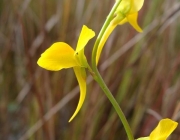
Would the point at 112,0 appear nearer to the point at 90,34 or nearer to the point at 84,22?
the point at 84,22

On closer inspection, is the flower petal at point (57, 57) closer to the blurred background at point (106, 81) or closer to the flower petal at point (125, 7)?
the flower petal at point (125, 7)

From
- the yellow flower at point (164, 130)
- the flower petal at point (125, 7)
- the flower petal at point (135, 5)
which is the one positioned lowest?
the yellow flower at point (164, 130)

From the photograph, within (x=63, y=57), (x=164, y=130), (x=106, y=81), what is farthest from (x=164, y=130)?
(x=106, y=81)

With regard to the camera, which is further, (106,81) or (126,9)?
(106,81)

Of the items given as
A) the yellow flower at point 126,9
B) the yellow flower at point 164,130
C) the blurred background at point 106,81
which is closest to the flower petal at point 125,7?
the yellow flower at point 126,9

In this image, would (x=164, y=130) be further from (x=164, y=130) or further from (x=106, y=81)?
(x=106, y=81)

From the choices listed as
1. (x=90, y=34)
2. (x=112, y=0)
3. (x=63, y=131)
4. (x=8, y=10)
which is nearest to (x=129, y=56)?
(x=112, y=0)
